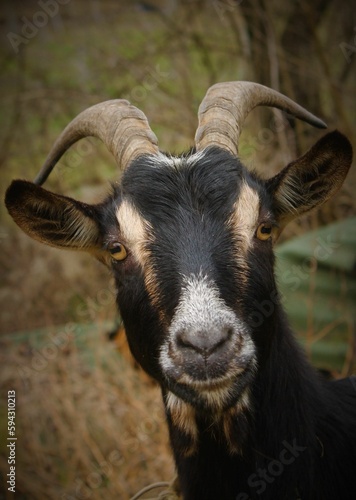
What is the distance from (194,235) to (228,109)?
1153 millimetres

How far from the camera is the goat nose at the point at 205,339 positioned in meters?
2.88

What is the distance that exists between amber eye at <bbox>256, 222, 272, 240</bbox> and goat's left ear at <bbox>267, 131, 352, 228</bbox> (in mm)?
282

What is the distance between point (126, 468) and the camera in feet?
22.6

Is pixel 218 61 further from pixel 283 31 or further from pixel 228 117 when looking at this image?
pixel 228 117

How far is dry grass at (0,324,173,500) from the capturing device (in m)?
→ 6.89

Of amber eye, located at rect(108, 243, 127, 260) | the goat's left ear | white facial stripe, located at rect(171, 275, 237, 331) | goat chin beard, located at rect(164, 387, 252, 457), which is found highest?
the goat's left ear

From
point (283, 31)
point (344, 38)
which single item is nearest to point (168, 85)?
point (283, 31)

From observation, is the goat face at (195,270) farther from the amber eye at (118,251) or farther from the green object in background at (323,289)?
the green object in background at (323,289)

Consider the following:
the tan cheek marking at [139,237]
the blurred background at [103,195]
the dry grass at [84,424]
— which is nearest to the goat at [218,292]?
the tan cheek marking at [139,237]

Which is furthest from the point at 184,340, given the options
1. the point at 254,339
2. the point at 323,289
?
the point at 323,289

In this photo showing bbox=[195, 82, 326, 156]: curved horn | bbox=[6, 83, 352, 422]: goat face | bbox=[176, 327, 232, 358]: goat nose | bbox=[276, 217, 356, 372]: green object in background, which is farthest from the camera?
bbox=[276, 217, 356, 372]: green object in background

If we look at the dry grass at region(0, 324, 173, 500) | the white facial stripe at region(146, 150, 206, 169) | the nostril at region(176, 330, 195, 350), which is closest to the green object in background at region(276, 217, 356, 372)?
the dry grass at region(0, 324, 173, 500)

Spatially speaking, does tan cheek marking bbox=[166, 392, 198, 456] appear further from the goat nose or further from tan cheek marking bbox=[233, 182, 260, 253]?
tan cheek marking bbox=[233, 182, 260, 253]

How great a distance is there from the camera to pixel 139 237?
11.6 feet
